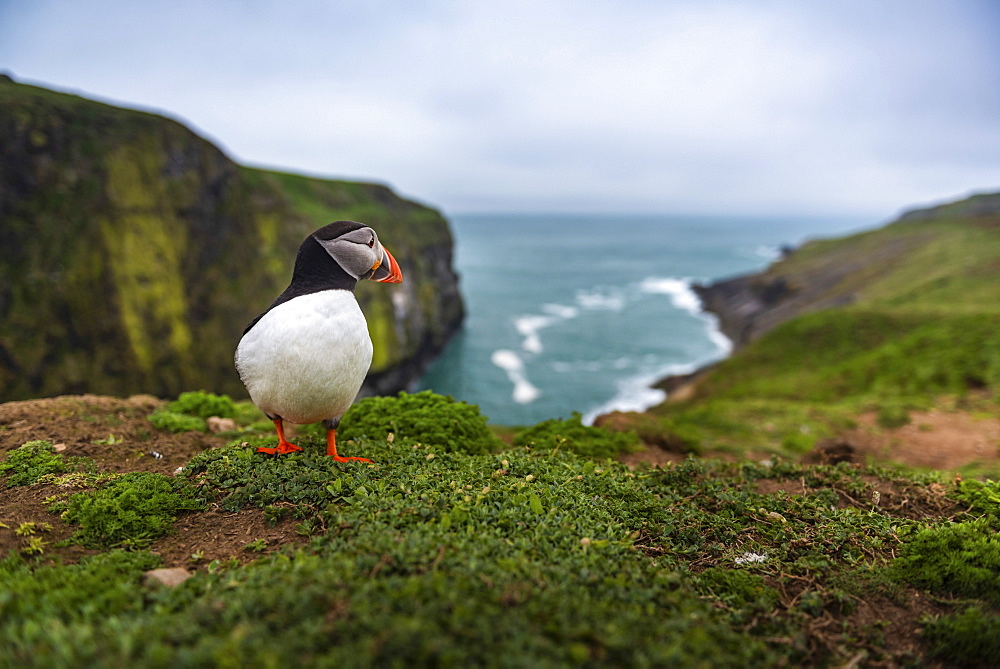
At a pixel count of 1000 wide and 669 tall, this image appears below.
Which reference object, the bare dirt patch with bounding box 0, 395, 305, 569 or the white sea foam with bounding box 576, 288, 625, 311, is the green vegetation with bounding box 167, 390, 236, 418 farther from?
the white sea foam with bounding box 576, 288, 625, 311

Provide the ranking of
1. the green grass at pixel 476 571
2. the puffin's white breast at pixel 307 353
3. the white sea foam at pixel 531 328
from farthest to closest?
the white sea foam at pixel 531 328, the puffin's white breast at pixel 307 353, the green grass at pixel 476 571

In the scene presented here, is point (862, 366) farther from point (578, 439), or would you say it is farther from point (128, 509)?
point (128, 509)

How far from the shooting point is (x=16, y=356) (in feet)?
96.9

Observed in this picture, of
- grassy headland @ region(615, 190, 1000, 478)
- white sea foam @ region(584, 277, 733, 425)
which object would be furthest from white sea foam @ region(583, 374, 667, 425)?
grassy headland @ region(615, 190, 1000, 478)

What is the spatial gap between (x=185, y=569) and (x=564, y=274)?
103 meters

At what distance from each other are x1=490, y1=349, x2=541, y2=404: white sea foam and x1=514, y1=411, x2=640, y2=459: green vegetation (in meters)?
30.0

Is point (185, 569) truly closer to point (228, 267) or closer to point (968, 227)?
point (228, 267)

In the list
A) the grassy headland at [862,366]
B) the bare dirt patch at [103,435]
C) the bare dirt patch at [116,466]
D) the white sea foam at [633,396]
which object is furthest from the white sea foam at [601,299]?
the bare dirt patch at [116,466]

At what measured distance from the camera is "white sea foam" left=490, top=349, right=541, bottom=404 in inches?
1526

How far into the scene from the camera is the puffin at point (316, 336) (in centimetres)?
477

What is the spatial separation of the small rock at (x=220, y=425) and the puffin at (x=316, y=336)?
8.91 feet

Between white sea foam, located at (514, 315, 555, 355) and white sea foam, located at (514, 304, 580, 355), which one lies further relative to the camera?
white sea foam, located at (514, 304, 580, 355)

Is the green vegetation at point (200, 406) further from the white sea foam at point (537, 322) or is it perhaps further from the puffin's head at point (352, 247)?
the white sea foam at point (537, 322)

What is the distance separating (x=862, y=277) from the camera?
4944 cm
